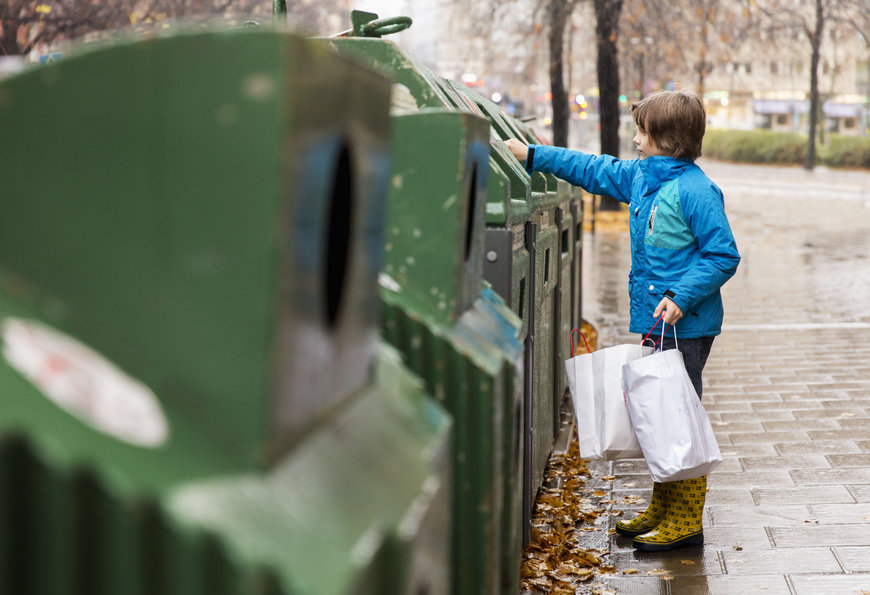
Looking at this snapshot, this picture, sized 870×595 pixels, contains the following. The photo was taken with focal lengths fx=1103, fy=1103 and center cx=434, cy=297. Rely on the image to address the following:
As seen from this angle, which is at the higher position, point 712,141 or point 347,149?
point 347,149

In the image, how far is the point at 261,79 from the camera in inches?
49.4

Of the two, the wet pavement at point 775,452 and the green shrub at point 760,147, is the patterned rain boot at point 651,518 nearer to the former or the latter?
the wet pavement at point 775,452

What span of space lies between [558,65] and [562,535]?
61.9 ft

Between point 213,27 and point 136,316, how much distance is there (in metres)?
0.36

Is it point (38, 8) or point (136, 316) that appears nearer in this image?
point (136, 316)

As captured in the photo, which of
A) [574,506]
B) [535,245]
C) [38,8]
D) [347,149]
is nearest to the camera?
[347,149]

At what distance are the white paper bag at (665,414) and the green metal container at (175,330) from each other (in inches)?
98.7

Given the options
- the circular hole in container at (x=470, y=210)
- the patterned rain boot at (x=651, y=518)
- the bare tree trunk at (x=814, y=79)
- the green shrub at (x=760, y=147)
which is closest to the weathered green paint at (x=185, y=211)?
the circular hole in container at (x=470, y=210)

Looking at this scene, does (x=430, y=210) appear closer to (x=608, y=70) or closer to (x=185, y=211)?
(x=185, y=211)

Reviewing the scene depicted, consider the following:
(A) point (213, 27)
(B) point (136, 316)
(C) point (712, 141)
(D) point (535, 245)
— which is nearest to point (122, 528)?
(B) point (136, 316)

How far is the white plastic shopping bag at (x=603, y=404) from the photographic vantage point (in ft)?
12.8

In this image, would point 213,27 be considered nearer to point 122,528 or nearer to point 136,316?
point 136,316

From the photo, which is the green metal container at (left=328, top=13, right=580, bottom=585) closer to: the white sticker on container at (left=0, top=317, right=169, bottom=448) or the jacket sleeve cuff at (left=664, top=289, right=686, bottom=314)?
the jacket sleeve cuff at (left=664, top=289, right=686, bottom=314)

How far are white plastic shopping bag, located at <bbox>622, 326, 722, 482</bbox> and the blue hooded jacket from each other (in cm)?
29
